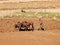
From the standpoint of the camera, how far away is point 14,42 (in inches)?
457

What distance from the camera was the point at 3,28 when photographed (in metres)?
16.3

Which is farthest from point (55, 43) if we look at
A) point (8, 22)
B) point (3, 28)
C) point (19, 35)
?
point (8, 22)

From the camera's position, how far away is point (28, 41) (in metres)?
11.7

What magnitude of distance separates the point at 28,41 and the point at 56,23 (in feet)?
19.7

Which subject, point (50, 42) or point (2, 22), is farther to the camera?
point (2, 22)

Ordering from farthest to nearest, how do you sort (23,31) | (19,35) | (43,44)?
(23,31) → (19,35) → (43,44)

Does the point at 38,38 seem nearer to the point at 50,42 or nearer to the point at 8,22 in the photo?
the point at 50,42

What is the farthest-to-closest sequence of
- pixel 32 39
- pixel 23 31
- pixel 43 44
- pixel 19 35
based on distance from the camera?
pixel 23 31 < pixel 19 35 < pixel 32 39 < pixel 43 44

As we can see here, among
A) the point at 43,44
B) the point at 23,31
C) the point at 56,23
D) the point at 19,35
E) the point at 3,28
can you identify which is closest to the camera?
the point at 43,44

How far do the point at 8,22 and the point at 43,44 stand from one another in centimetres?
762

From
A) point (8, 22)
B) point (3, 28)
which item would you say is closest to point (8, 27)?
point (3, 28)

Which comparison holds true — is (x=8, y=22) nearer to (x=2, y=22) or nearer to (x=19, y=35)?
(x=2, y=22)

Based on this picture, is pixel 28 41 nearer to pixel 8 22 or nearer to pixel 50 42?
pixel 50 42

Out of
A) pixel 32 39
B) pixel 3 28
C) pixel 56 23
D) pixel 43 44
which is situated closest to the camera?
pixel 43 44
